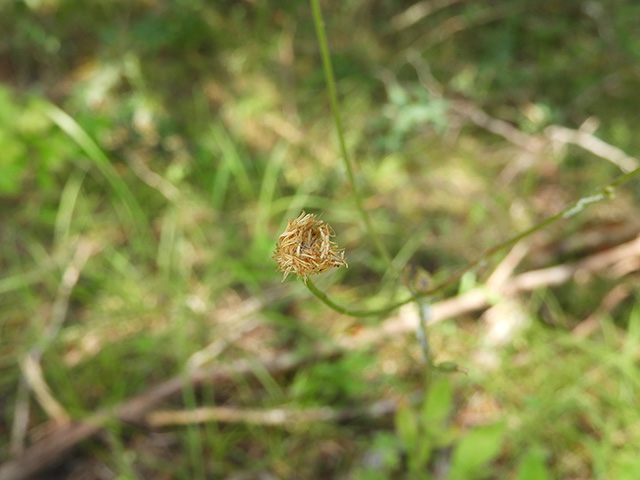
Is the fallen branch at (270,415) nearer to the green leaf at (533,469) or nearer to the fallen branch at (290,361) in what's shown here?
the fallen branch at (290,361)

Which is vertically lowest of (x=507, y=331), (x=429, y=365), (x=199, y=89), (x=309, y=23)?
(x=507, y=331)

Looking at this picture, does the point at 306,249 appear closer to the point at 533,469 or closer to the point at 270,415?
the point at 533,469

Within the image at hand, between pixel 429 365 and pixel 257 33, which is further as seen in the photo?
pixel 257 33

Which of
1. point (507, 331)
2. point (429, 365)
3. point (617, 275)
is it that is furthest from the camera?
point (617, 275)

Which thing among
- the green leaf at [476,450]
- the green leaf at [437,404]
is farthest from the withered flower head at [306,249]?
the green leaf at [476,450]

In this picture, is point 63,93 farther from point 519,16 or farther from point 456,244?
point 519,16

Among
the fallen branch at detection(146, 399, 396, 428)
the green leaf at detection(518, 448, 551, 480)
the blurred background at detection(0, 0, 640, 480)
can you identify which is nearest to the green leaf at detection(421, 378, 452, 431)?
the blurred background at detection(0, 0, 640, 480)

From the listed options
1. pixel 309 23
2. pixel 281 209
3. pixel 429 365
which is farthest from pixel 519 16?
pixel 429 365

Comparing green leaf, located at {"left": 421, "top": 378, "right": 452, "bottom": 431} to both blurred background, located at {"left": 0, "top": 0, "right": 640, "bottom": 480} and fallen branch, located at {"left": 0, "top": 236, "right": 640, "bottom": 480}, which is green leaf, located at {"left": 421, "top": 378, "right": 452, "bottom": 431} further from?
fallen branch, located at {"left": 0, "top": 236, "right": 640, "bottom": 480}
